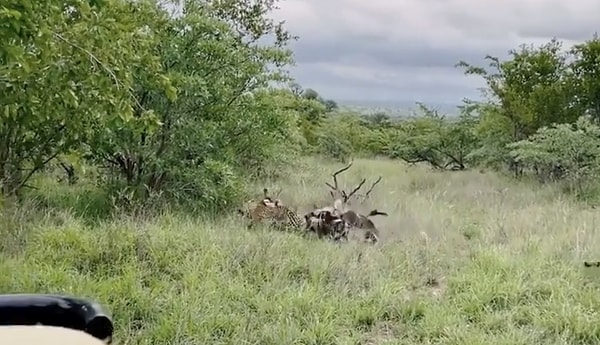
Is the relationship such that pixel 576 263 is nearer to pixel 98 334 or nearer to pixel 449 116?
pixel 98 334

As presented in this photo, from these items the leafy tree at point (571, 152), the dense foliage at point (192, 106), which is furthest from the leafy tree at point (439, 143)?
the leafy tree at point (571, 152)

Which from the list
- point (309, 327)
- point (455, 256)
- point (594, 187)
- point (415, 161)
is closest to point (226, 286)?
point (309, 327)

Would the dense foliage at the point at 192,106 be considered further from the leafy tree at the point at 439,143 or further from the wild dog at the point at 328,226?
the wild dog at the point at 328,226

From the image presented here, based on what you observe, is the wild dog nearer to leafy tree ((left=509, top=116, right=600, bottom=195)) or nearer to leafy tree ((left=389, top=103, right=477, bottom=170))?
leafy tree ((left=509, top=116, right=600, bottom=195))

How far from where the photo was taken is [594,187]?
8.38 meters

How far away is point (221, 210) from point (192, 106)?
1037mm

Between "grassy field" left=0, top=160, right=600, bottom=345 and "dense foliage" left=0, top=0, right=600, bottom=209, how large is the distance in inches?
25.8

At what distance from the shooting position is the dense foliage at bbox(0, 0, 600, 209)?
3.08 m

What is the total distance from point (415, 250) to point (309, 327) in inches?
64.1

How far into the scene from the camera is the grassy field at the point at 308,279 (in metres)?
3.40

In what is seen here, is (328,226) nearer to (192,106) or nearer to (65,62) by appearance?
(192,106)

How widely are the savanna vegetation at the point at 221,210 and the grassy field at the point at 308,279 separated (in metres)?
0.01

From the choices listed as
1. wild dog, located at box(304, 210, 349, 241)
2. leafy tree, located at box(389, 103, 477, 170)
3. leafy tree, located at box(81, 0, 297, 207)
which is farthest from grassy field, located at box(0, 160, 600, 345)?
leafy tree, located at box(389, 103, 477, 170)

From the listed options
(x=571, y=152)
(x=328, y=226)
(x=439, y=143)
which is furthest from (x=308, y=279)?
(x=439, y=143)
